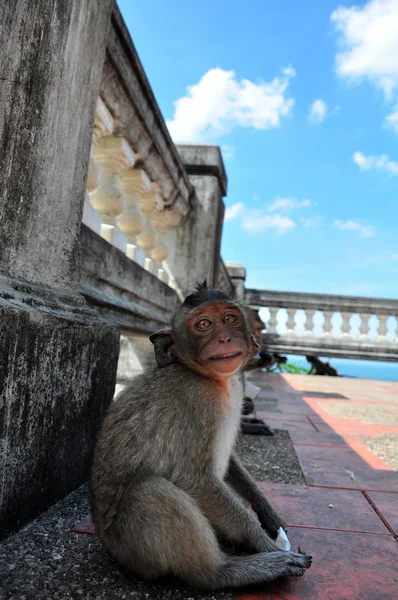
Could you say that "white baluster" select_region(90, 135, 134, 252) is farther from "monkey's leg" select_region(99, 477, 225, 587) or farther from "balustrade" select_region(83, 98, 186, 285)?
"monkey's leg" select_region(99, 477, 225, 587)

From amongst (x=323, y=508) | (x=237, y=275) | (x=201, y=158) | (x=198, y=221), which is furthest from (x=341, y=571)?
(x=237, y=275)

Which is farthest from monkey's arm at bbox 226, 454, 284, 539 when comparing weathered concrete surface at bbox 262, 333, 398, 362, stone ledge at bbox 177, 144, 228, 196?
weathered concrete surface at bbox 262, 333, 398, 362

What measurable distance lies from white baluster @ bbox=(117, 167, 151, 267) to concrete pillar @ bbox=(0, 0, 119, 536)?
1.62 meters

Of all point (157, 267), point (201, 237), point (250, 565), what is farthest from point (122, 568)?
point (201, 237)

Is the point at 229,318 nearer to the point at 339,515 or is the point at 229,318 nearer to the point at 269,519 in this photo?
the point at 269,519

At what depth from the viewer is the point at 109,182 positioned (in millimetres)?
3658

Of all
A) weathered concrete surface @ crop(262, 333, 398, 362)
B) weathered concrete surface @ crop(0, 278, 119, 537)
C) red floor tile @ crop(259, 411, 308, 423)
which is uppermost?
weathered concrete surface @ crop(262, 333, 398, 362)

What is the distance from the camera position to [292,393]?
7.18 metres

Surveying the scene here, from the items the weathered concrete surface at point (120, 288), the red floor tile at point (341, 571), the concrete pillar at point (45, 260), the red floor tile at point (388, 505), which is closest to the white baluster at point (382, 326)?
the weathered concrete surface at point (120, 288)

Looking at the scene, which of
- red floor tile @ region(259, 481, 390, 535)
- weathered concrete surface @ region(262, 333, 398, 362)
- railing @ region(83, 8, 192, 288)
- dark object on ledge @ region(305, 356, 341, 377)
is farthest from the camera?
dark object on ledge @ region(305, 356, 341, 377)

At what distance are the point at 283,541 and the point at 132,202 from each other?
3120 millimetres

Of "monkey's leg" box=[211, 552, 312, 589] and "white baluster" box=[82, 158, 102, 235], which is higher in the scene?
"white baluster" box=[82, 158, 102, 235]

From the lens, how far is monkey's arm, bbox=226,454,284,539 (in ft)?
6.79

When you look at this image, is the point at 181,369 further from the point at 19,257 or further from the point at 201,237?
the point at 201,237
